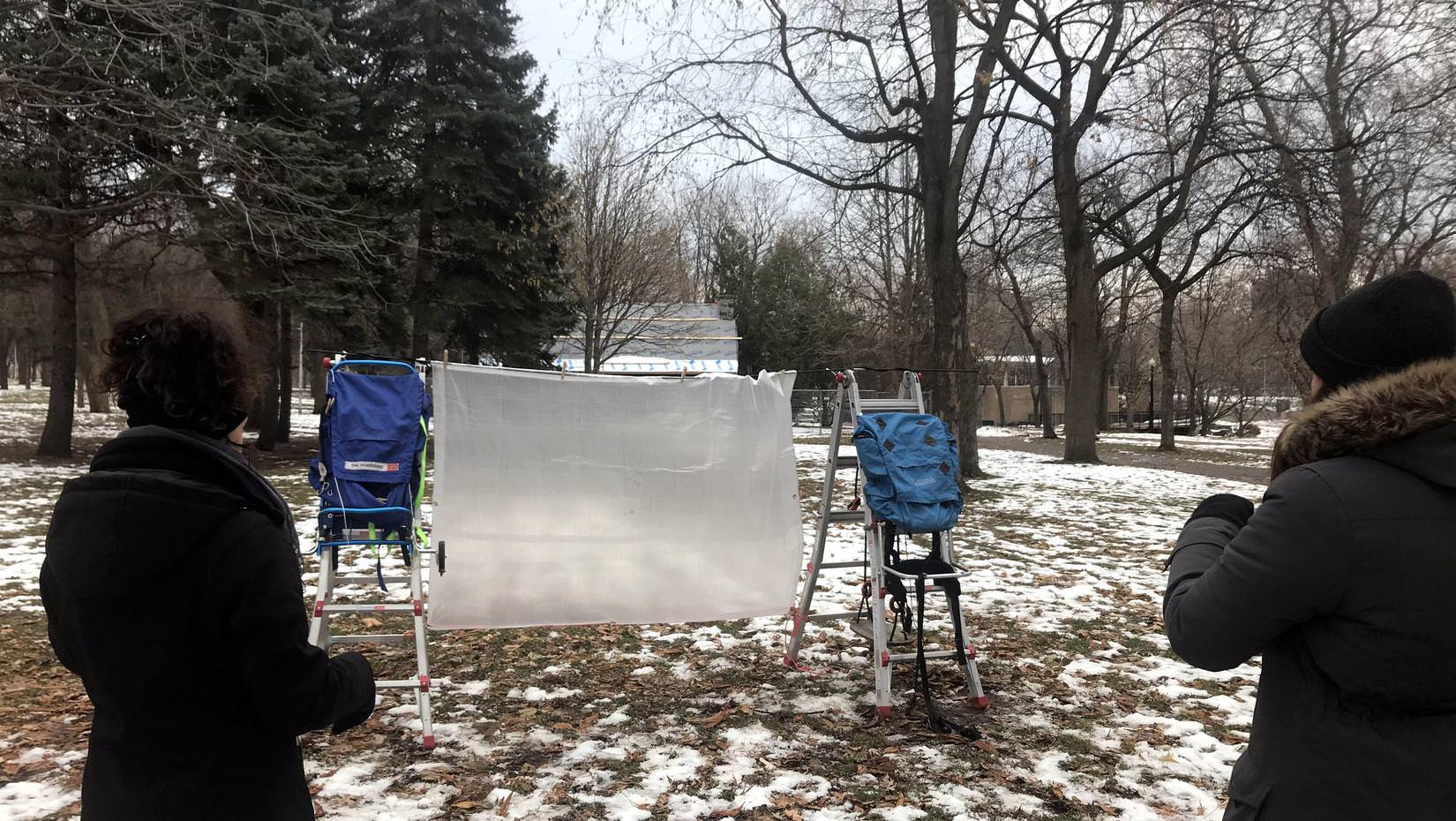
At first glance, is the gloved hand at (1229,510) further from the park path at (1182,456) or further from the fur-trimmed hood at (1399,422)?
the park path at (1182,456)

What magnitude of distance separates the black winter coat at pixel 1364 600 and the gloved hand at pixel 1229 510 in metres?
0.27

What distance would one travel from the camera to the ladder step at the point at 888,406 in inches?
195

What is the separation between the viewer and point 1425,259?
59.9 ft

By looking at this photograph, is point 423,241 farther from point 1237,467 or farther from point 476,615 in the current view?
point 1237,467

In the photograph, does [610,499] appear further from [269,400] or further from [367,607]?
[269,400]

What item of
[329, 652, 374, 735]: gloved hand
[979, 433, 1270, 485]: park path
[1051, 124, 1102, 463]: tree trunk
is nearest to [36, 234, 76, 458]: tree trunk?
[329, 652, 374, 735]: gloved hand

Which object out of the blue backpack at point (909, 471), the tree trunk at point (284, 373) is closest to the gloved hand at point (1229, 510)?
the blue backpack at point (909, 471)

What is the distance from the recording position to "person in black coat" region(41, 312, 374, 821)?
149 cm

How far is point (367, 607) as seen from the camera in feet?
13.3

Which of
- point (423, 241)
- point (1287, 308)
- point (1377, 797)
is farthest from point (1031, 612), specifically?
point (1287, 308)

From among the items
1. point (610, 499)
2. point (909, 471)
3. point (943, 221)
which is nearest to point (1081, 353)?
point (943, 221)

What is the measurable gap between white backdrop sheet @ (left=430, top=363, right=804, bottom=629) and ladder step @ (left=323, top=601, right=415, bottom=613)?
59 cm

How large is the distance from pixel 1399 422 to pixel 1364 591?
12.6 inches

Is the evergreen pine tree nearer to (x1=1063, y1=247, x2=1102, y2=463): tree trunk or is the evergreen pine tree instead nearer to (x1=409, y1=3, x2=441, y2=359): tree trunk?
(x1=409, y1=3, x2=441, y2=359): tree trunk
